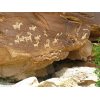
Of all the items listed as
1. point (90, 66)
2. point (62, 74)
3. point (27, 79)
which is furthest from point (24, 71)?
point (90, 66)

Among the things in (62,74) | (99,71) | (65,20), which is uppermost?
(65,20)

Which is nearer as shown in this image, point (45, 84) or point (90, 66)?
point (45, 84)

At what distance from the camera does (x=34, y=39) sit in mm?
3967

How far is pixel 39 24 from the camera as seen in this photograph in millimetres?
3980

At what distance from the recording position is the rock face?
12.7 feet

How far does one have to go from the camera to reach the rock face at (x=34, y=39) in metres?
3.87

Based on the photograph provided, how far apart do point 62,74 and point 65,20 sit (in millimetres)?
675

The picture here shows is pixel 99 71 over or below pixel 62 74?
over

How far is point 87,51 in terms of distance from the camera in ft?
15.3
